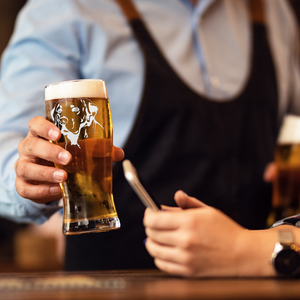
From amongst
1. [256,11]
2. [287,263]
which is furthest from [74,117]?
[256,11]

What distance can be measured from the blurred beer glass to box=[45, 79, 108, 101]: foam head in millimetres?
590

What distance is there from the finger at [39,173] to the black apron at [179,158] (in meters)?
0.25

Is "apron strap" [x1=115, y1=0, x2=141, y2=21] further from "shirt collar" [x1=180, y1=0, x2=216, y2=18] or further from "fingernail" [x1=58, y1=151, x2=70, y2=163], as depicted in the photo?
"fingernail" [x1=58, y1=151, x2=70, y2=163]

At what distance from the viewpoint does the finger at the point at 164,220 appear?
0.48m

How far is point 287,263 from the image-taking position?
50 cm

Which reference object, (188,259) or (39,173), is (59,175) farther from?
(188,259)

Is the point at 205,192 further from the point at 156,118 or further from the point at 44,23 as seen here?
the point at 44,23

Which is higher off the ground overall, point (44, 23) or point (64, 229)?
point (44, 23)

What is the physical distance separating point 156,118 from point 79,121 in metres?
0.40

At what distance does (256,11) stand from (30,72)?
2.38ft

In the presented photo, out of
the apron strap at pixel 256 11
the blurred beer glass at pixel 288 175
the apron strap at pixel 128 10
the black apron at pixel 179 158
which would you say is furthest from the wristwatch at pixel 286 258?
the apron strap at pixel 256 11

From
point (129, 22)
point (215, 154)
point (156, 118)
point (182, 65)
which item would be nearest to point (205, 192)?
point (215, 154)

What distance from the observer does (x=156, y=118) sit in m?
0.93

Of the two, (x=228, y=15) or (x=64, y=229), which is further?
(x=228, y=15)
